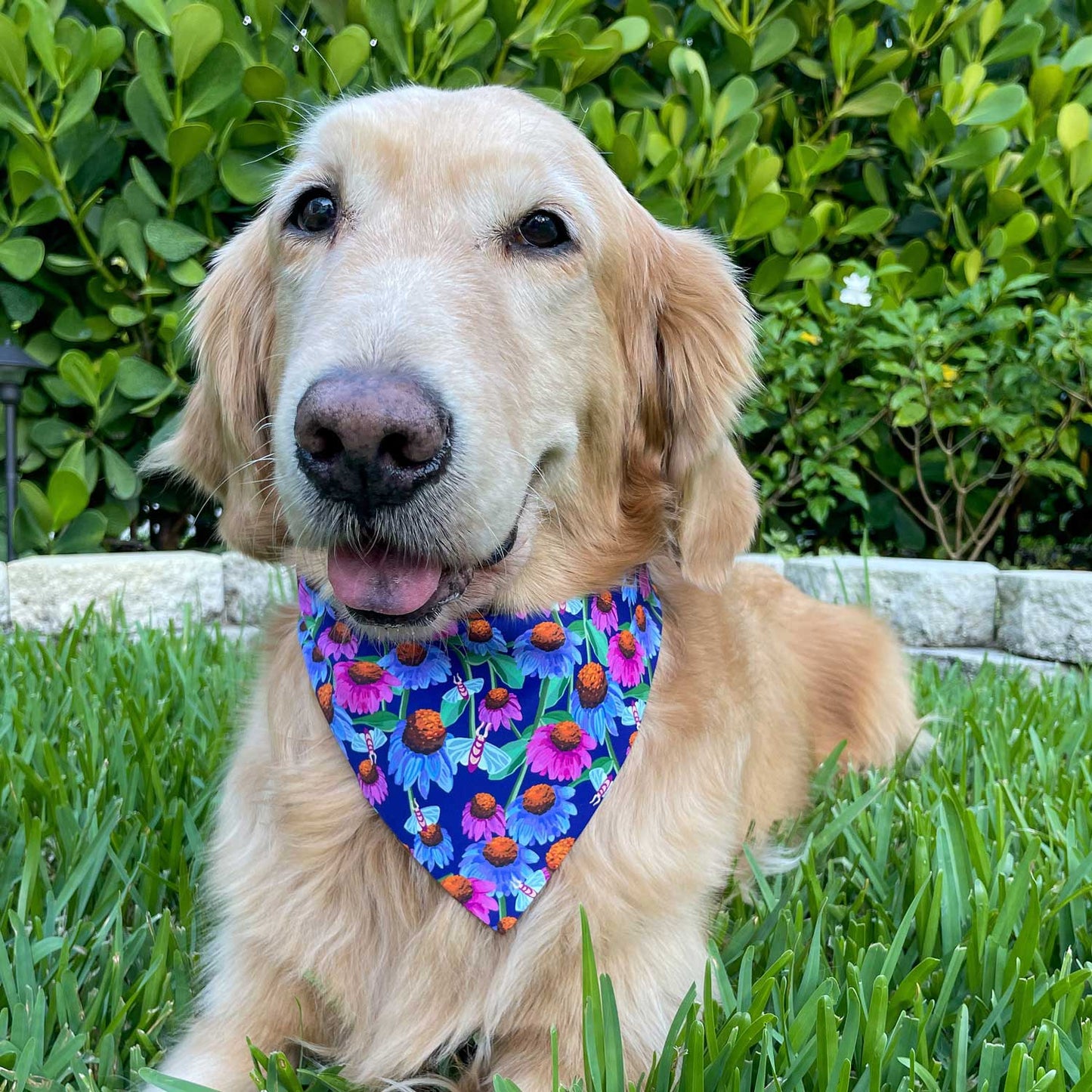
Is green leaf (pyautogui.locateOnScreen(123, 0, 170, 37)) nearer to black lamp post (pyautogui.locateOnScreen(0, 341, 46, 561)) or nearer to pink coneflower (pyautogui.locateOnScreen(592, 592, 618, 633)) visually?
black lamp post (pyautogui.locateOnScreen(0, 341, 46, 561))

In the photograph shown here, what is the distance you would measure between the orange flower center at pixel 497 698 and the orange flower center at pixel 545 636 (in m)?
0.10

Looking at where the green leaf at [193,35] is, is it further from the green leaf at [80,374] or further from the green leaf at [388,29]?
the green leaf at [80,374]

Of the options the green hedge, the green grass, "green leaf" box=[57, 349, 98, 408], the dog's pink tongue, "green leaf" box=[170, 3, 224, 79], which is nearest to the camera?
the green grass

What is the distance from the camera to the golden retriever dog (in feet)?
4.76

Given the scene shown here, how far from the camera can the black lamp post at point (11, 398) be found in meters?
3.76

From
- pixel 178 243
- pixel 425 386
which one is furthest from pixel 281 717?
pixel 178 243

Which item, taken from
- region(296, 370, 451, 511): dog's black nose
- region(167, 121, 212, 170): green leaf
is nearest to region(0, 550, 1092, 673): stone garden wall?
region(167, 121, 212, 170): green leaf

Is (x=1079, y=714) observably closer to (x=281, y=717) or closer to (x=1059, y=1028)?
(x=1059, y=1028)

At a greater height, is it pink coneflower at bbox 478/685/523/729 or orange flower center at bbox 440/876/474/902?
pink coneflower at bbox 478/685/523/729

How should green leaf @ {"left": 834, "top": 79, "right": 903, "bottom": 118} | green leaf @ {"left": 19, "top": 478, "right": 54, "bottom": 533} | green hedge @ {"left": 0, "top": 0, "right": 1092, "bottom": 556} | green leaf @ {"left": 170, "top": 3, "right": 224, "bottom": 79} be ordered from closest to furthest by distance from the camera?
green leaf @ {"left": 170, "top": 3, "right": 224, "bottom": 79} → green hedge @ {"left": 0, "top": 0, "right": 1092, "bottom": 556} → green leaf @ {"left": 19, "top": 478, "right": 54, "bottom": 533} → green leaf @ {"left": 834, "top": 79, "right": 903, "bottom": 118}

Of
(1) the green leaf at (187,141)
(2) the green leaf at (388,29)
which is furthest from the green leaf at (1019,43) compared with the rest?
(1) the green leaf at (187,141)

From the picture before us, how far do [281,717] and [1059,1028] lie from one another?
1386mm

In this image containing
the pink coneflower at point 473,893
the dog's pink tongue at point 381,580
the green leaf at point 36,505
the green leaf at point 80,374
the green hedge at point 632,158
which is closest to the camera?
the dog's pink tongue at point 381,580

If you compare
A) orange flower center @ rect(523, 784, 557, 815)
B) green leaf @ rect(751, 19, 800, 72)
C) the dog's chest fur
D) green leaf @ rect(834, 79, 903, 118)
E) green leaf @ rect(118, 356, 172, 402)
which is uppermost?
green leaf @ rect(751, 19, 800, 72)
